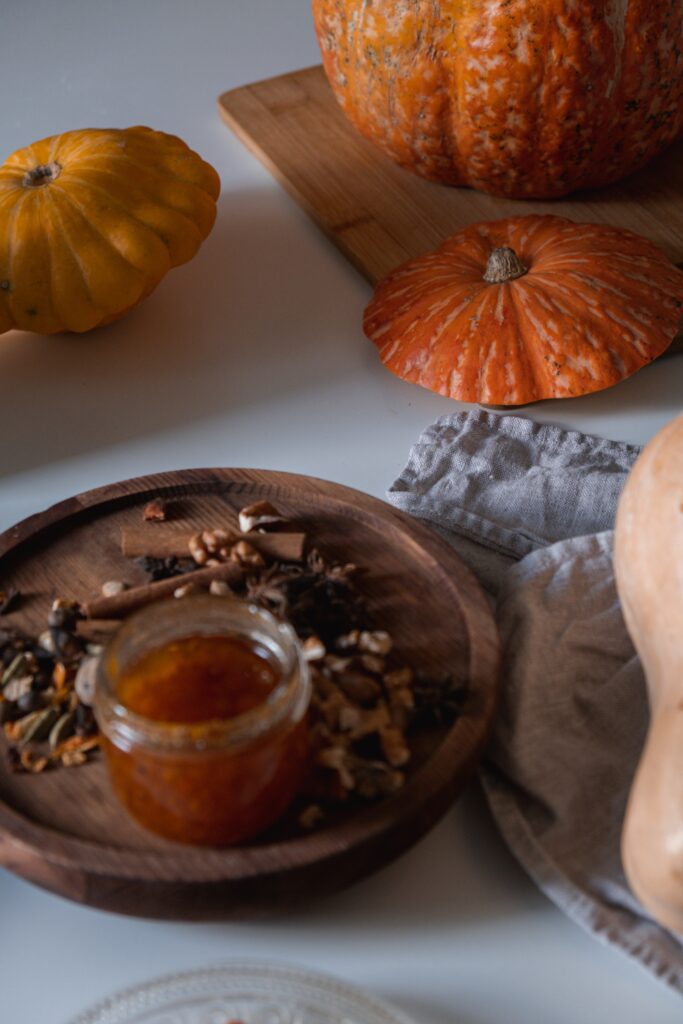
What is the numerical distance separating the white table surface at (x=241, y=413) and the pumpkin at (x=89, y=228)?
0.11 meters

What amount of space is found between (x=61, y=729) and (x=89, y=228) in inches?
24.6

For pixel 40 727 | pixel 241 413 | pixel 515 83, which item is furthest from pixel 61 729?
pixel 515 83

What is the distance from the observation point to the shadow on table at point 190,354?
1396 mm

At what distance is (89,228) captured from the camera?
1363mm

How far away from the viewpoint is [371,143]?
1742 millimetres

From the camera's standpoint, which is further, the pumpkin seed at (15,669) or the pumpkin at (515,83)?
the pumpkin at (515,83)

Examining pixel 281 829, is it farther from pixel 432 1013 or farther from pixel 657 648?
pixel 657 648

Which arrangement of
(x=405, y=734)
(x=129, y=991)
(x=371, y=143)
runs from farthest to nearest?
(x=371, y=143) → (x=405, y=734) → (x=129, y=991)

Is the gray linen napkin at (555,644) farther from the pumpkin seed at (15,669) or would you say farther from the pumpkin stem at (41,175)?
the pumpkin stem at (41,175)

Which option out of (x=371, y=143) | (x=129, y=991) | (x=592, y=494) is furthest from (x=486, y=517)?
(x=371, y=143)

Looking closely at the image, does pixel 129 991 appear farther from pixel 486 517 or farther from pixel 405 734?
pixel 486 517

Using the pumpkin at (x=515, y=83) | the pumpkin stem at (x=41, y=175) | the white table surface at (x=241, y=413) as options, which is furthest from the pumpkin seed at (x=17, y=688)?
the pumpkin at (x=515, y=83)

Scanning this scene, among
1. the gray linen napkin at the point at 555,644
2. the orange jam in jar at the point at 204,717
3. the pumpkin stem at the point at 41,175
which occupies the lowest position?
the gray linen napkin at the point at 555,644

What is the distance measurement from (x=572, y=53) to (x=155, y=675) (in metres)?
0.92
